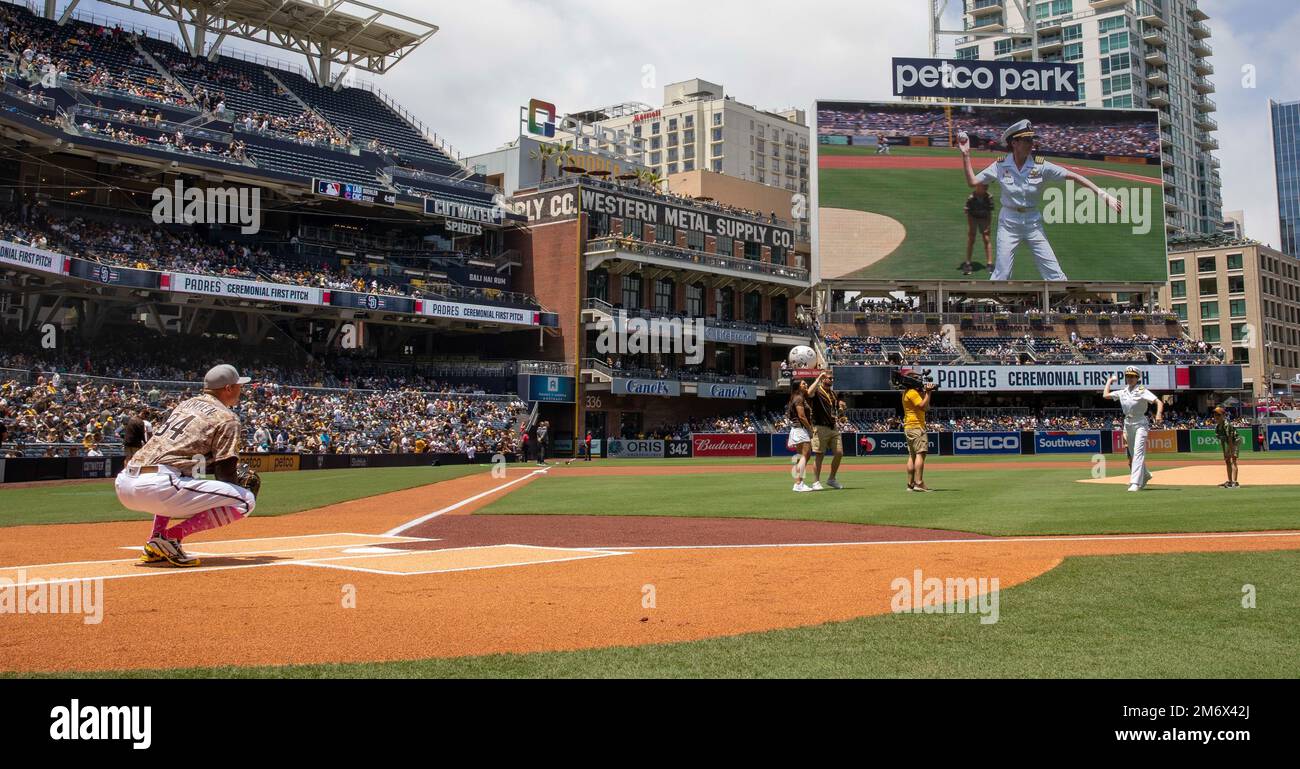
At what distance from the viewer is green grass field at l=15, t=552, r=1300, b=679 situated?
15.8 ft

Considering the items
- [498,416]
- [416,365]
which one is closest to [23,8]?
[416,365]

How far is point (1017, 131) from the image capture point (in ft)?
210

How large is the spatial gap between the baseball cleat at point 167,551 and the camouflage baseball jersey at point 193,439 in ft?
3.35

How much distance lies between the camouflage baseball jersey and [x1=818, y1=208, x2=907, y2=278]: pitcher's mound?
188 ft

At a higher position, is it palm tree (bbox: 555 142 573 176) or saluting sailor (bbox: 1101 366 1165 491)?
palm tree (bbox: 555 142 573 176)

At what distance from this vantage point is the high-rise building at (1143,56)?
114438 mm

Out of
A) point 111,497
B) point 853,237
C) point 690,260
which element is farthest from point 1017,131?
point 111,497

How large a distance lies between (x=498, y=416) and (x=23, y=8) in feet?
94.8

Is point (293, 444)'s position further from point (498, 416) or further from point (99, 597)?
point (99, 597)

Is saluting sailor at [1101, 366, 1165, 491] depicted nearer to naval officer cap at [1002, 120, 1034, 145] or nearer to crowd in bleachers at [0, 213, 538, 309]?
crowd in bleachers at [0, 213, 538, 309]

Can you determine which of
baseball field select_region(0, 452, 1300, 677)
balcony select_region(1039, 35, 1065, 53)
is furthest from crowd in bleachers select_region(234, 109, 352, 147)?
balcony select_region(1039, 35, 1065, 53)

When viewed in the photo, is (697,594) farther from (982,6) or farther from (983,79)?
(982,6)

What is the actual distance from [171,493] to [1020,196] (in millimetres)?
63528
